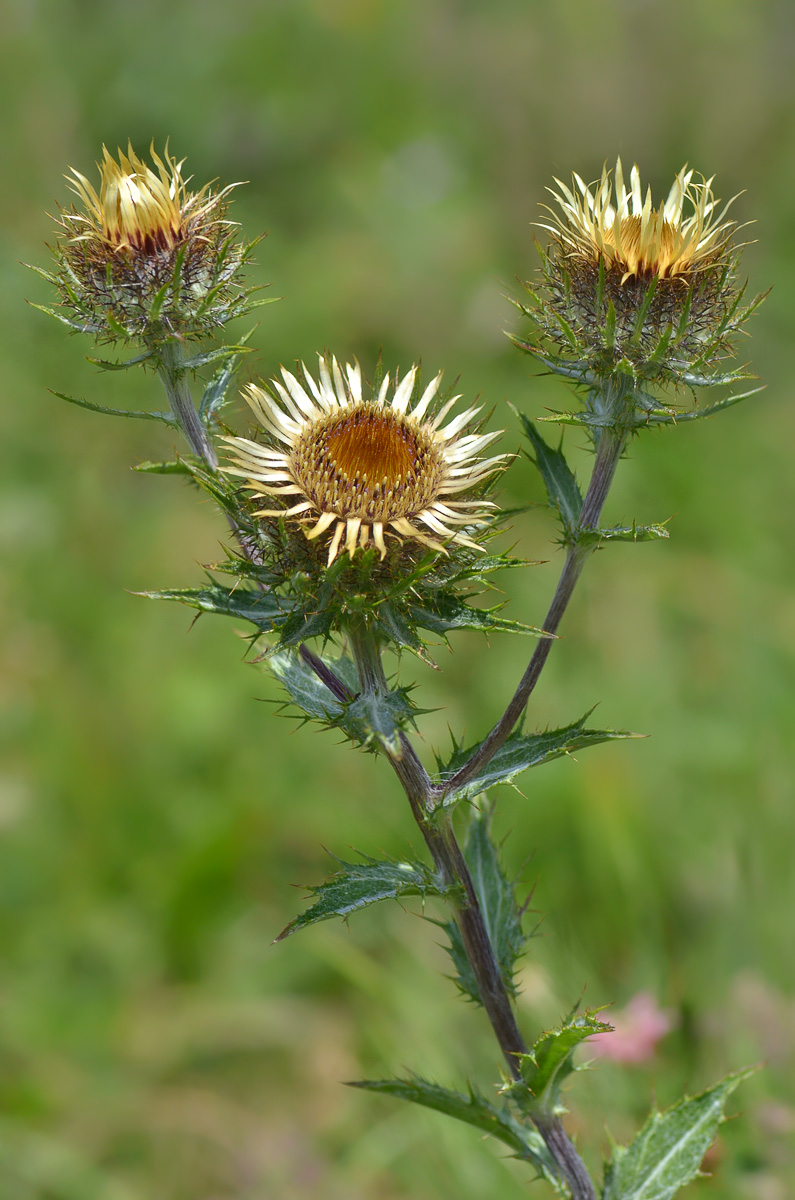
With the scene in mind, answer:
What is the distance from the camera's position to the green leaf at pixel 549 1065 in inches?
73.1

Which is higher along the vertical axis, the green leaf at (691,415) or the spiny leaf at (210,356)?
the green leaf at (691,415)

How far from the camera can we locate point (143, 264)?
1987mm

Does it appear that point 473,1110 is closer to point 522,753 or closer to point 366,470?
point 522,753

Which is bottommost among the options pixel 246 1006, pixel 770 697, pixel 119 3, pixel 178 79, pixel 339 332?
pixel 246 1006

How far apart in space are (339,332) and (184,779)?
4.08 meters

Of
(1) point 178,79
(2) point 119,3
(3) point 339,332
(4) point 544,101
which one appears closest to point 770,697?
(3) point 339,332

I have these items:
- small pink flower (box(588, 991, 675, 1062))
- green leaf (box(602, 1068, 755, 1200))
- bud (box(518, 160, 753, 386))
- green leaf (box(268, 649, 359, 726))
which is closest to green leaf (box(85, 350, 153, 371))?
green leaf (box(268, 649, 359, 726))

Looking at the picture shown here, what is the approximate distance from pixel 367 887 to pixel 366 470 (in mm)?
849

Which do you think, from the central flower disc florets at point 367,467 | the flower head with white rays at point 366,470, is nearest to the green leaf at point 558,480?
the flower head with white rays at point 366,470

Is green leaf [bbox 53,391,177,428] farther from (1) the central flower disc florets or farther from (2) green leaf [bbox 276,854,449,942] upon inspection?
(2) green leaf [bbox 276,854,449,942]

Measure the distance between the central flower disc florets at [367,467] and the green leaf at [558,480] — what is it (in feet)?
0.86

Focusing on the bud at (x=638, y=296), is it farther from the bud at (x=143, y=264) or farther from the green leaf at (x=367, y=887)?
the green leaf at (x=367, y=887)

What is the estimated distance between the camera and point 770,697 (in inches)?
182

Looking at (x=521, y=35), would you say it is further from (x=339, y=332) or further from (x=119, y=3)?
(x=339, y=332)
